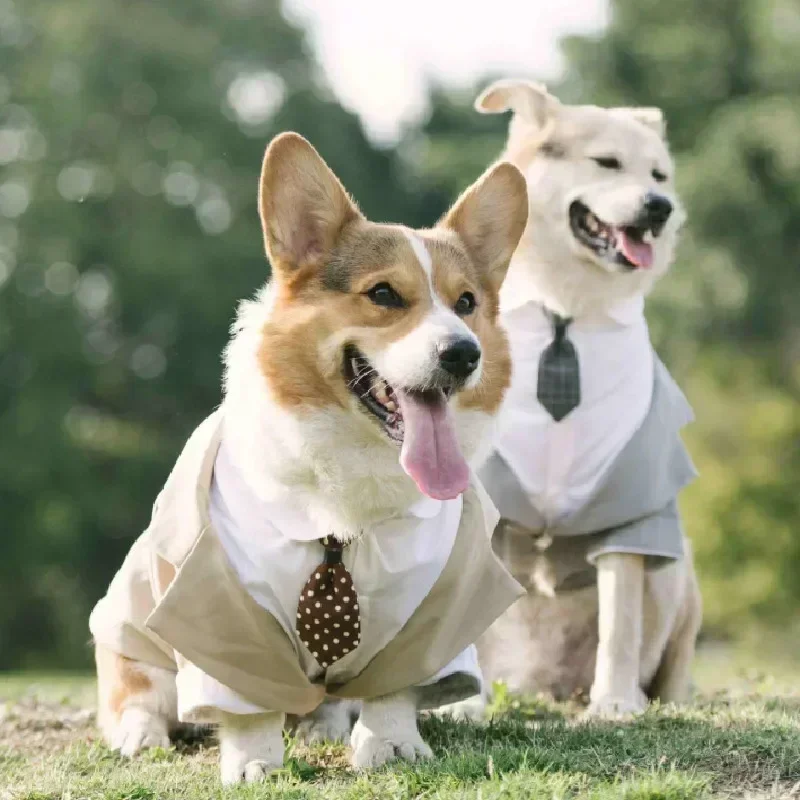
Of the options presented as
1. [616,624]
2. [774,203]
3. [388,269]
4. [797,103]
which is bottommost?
[616,624]

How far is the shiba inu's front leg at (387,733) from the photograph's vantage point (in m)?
4.45

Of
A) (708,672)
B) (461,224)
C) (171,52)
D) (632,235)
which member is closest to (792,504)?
(708,672)

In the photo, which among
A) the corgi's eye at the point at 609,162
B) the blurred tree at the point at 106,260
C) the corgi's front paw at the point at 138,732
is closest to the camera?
the corgi's front paw at the point at 138,732

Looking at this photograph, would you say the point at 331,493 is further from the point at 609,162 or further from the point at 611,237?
the point at 609,162

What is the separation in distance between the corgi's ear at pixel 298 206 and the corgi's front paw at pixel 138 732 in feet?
5.69

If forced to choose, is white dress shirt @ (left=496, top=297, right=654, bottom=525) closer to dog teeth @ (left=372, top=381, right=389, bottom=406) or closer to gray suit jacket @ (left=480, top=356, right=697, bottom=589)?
gray suit jacket @ (left=480, top=356, right=697, bottom=589)

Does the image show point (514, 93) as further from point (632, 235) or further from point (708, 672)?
point (708, 672)

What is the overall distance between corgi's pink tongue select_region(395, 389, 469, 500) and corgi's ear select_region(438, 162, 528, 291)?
795 millimetres

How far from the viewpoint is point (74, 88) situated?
2342 cm

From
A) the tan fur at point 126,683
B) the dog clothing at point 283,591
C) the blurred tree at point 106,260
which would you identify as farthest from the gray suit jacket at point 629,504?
the blurred tree at point 106,260

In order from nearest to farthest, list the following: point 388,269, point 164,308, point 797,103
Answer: point 388,269 < point 797,103 < point 164,308

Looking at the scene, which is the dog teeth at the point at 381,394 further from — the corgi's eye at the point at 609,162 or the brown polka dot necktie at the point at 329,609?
the corgi's eye at the point at 609,162

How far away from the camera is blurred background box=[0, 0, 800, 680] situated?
65.9 ft

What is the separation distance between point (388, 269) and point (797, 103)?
56.1ft
